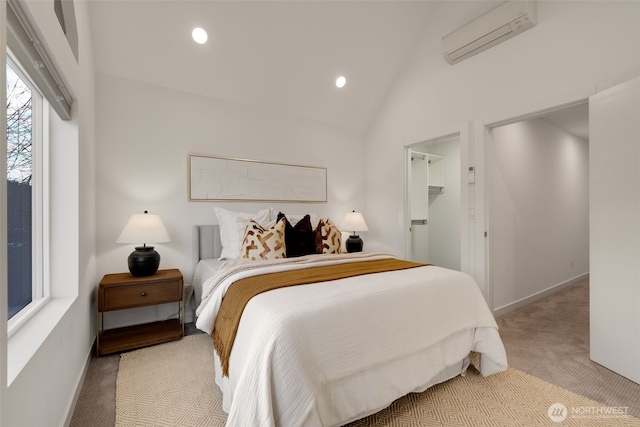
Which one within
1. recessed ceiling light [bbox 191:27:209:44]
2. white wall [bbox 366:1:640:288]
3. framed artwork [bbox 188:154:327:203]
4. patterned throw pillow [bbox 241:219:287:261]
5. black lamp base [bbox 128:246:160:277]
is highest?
recessed ceiling light [bbox 191:27:209:44]

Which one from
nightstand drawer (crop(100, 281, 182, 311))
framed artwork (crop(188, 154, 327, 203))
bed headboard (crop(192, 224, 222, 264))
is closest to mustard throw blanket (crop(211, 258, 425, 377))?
nightstand drawer (crop(100, 281, 182, 311))

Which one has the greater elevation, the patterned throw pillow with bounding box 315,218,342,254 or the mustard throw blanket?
the patterned throw pillow with bounding box 315,218,342,254

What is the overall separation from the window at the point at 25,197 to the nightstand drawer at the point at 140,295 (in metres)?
0.72

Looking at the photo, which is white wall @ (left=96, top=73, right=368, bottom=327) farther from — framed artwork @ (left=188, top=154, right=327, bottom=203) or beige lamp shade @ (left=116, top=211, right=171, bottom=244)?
beige lamp shade @ (left=116, top=211, right=171, bottom=244)

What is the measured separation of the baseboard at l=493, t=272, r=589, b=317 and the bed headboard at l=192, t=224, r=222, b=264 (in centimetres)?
304

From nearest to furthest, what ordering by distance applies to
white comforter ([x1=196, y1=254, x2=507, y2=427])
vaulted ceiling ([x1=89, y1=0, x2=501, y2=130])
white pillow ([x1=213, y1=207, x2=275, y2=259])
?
white comforter ([x1=196, y1=254, x2=507, y2=427]), vaulted ceiling ([x1=89, y1=0, x2=501, y2=130]), white pillow ([x1=213, y1=207, x2=275, y2=259])

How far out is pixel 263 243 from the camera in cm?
260

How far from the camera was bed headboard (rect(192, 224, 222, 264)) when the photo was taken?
3.01 metres

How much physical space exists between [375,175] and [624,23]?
271 centimetres

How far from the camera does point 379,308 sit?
1532 millimetres

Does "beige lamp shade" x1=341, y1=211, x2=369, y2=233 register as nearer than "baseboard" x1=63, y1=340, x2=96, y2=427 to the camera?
No

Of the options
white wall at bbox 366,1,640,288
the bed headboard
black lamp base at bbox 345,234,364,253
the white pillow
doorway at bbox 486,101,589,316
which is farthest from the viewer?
black lamp base at bbox 345,234,364,253

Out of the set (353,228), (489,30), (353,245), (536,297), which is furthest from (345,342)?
(536,297)

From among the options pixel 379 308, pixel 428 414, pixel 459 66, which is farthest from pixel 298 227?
pixel 459 66
